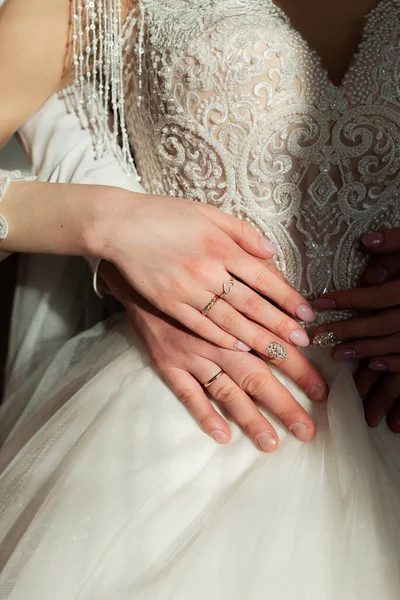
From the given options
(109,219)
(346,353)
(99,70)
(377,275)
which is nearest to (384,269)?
(377,275)

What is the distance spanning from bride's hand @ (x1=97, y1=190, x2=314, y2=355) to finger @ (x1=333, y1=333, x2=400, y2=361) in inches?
1.9

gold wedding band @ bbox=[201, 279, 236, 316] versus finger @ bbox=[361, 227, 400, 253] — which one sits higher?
finger @ bbox=[361, 227, 400, 253]

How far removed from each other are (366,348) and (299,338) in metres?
0.08

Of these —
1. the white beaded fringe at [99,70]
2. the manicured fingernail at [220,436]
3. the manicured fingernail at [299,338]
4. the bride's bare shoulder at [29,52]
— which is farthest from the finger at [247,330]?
the bride's bare shoulder at [29,52]

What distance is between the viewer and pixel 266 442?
582mm

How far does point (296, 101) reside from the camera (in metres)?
0.64

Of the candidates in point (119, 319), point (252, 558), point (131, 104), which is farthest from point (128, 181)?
point (252, 558)

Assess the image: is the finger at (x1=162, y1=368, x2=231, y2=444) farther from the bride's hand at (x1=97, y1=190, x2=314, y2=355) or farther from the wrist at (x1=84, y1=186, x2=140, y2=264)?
the wrist at (x1=84, y1=186, x2=140, y2=264)

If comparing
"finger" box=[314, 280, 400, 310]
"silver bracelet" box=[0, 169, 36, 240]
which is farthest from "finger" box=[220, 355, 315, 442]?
"silver bracelet" box=[0, 169, 36, 240]

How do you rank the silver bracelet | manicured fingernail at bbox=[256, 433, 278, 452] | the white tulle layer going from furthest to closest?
the silver bracelet
manicured fingernail at bbox=[256, 433, 278, 452]
the white tulle layer

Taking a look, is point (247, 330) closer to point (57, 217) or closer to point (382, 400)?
point (382, 400)

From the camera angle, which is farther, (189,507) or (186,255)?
(186,255)

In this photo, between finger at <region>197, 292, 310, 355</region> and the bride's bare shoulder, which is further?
the bride's bare shoulder

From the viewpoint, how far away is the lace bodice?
64 centimetres
